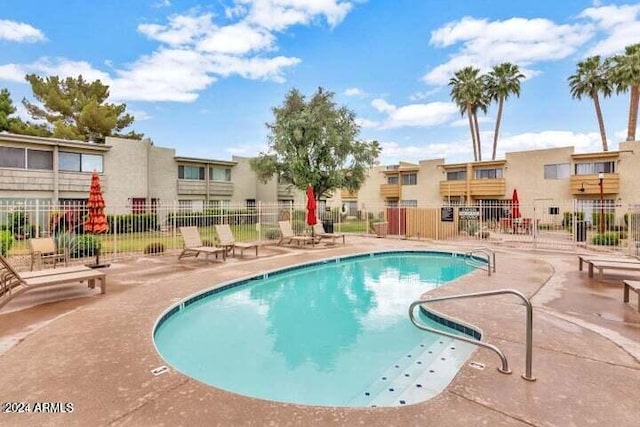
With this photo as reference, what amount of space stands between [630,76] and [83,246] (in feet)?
129

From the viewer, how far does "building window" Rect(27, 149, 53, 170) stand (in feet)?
65.2

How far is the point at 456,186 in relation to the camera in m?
32.9

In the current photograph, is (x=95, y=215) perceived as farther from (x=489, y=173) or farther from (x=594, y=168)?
(x=594, y=168)

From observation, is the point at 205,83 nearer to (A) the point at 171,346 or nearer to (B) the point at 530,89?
(A) the point at 171,346

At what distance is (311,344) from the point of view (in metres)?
6.07

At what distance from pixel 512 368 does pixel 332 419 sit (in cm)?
230

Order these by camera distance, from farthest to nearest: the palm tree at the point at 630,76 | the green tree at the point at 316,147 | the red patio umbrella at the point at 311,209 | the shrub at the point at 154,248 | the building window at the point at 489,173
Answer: the building window at the point at 489,173, the palm tree at the point at 630,76, the green tree at the point at 316,147, the red patio umbrella at the point at 311,209, the shrub at the point at 154,248

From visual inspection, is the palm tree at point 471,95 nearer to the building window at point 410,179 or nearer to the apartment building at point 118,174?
the building window at point 410,179

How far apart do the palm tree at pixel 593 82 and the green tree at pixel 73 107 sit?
145 ft

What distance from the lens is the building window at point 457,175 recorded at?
3294 cm

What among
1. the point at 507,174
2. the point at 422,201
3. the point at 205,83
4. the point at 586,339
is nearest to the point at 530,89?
the point at 507,174

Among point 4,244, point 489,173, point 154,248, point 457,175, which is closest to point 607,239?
point 489,173

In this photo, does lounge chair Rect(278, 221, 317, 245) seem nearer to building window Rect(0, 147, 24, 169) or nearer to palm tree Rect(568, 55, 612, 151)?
building window Rect(0, 147, 24, 169)

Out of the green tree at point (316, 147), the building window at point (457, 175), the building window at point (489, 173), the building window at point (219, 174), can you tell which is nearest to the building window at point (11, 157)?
the building window at point (219, 174)
